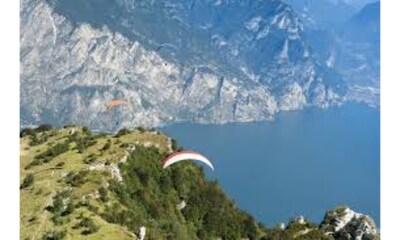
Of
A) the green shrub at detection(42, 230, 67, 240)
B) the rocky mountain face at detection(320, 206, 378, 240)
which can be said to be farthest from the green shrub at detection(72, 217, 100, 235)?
the rocky mountain face at detection(320, 206, 378, 240)

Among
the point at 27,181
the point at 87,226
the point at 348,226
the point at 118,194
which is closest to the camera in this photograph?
the point at 87,226

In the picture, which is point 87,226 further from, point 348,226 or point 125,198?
point 348,226

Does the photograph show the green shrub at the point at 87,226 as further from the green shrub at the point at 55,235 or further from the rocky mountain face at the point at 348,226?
Answer: the rocky mountain face at the point at 348,226

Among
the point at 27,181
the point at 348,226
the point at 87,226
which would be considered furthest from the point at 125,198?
the point at 348,226

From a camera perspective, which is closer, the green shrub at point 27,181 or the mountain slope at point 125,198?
the mountain slope at point 125,198

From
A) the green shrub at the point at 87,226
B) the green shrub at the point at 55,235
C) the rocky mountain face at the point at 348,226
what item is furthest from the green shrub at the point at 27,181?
the rocky mountain face at the point at 348,226

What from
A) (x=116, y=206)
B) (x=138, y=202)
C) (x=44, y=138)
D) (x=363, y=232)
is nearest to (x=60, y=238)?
(x=116, y=206)

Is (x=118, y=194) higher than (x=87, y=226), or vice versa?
(x=118, y=194)
